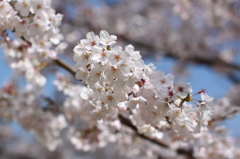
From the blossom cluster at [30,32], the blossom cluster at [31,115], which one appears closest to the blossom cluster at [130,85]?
the blossom cluster at [30,32]

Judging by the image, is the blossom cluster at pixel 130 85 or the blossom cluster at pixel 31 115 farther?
the blossom cluster at pixel 31 115

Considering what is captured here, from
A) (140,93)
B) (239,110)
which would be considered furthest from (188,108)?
(239,110)

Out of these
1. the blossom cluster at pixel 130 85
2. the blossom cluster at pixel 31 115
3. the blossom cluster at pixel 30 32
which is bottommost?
the blossom cluster at pixel 130 85

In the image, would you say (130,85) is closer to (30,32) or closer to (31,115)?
(30,32)

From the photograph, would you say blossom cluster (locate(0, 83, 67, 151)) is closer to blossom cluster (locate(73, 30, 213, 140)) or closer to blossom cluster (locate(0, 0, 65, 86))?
blossom cluster (locate(0, 0, 65, 86))

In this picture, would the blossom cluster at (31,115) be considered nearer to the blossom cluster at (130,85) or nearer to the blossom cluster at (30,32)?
the blossom cluster at (30,32)

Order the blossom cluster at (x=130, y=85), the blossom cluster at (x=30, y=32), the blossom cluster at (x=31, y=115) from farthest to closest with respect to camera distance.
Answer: the blossom cluster at (x=31, y=115) < the blossom cluster at (x=30, y=32) < the blossom cluster at (x=130, y=85)

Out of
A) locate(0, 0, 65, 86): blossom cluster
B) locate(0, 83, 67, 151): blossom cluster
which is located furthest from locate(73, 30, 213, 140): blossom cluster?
locate(0, 83, 67, 151): blossom cluster

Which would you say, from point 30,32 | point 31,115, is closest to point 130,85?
point 30,32
